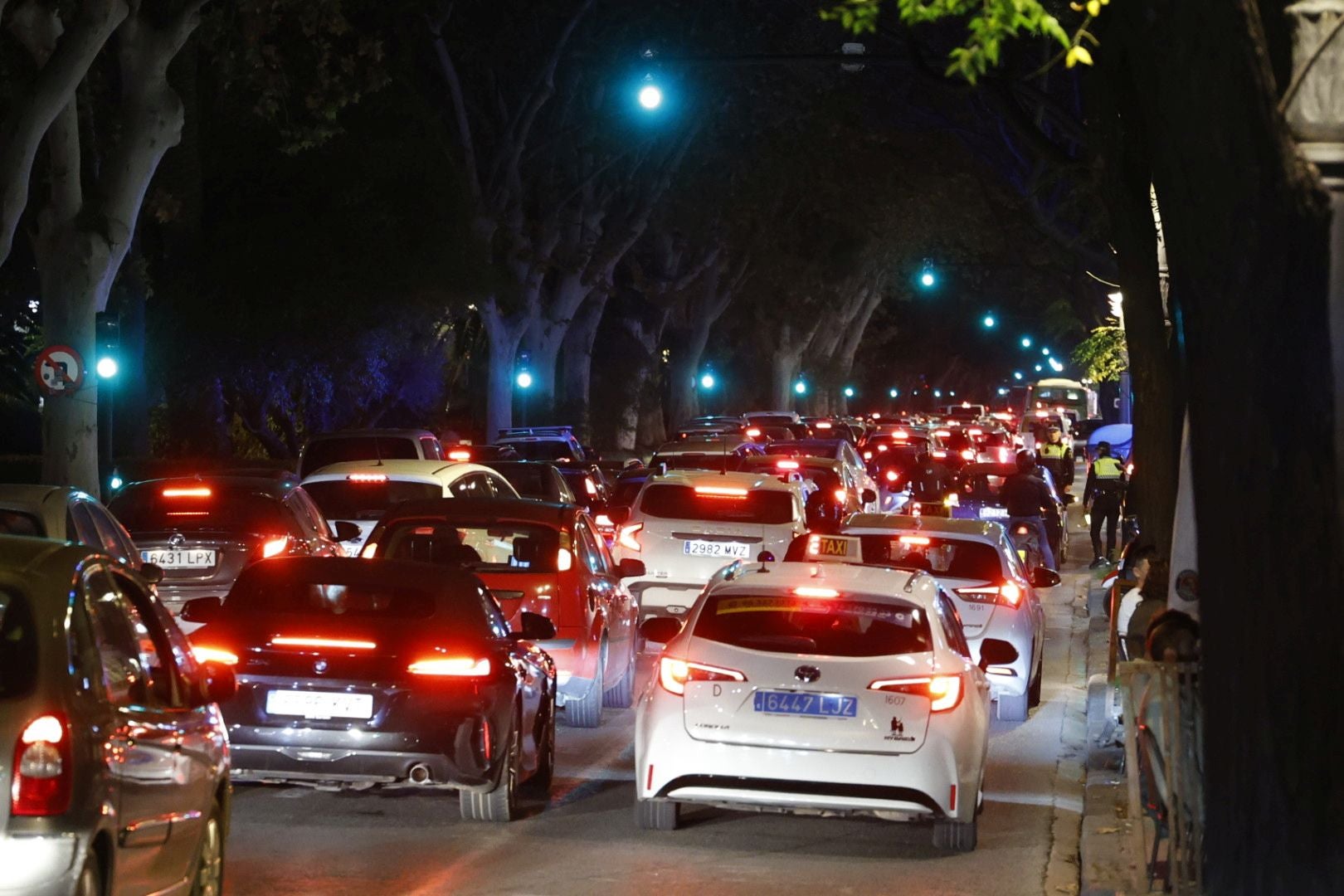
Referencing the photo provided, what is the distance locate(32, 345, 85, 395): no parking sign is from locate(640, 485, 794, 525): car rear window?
22.4 ft

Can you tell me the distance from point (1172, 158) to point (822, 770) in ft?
16.0

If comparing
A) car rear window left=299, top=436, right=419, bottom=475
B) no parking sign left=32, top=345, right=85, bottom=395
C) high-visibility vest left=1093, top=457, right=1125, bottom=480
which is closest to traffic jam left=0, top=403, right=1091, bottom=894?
no parking sign left=32, top=345, right=85, bottom=395

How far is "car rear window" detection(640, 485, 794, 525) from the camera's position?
813 inches

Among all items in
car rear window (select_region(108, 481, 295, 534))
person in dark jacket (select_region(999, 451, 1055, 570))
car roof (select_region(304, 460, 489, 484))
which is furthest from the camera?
person in dark jacket (select_region(999, 451, 1055, 570))

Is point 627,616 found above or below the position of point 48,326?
below

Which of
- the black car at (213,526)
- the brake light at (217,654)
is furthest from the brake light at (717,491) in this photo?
the brake light at (217,654)

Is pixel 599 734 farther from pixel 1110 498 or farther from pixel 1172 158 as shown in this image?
pixel 1110 498

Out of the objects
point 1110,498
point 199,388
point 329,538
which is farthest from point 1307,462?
point 199,388

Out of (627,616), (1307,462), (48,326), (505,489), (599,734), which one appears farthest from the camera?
(48,326)

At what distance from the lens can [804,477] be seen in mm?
27328

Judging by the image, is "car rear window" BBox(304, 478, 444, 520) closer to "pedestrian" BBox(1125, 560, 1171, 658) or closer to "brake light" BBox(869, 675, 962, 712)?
"pedestrian" BBox(1125, 560, 1171, 658)

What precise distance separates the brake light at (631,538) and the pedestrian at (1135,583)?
5.80m

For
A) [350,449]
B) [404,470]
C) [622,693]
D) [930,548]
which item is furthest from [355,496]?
[350,449]

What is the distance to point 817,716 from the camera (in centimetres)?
1090
